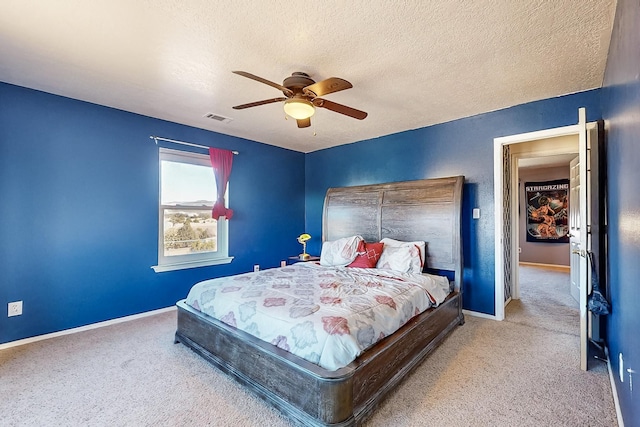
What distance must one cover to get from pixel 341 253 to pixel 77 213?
120 inches

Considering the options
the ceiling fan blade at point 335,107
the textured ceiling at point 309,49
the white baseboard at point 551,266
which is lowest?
the white baseboard at point 551,266

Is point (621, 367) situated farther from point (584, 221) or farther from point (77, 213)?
point (77, 213)

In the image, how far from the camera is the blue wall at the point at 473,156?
3.18 metres

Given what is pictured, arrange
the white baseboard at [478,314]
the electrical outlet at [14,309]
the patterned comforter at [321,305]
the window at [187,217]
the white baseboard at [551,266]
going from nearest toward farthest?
the patterned comforter at [321,305] → the electrical outlet at [14,309] → the white baseboard at [478,314] → the window at [187,217] → the white baseboard at [551,266]

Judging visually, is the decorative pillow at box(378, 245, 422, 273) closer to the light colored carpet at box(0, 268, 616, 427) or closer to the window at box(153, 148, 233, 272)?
the light colored carpet at box(0, 268, 616, 427)

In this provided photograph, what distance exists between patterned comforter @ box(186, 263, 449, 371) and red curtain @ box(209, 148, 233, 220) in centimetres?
154

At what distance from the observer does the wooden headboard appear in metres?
3.57

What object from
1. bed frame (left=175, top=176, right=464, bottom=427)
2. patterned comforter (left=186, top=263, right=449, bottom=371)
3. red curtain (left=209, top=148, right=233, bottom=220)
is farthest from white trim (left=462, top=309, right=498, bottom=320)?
red curtain (left=209, top=148, right=233, bottom=220)

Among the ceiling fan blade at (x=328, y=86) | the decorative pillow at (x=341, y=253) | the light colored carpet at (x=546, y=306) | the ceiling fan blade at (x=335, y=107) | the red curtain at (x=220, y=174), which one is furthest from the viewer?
the red curtain at (x=220, y=174)

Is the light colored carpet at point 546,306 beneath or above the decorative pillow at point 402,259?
beneath

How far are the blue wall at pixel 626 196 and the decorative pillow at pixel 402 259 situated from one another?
64.8 inches

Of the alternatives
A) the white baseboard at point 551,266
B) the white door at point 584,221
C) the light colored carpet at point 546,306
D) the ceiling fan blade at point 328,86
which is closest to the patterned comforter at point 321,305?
the white door at point 584,221

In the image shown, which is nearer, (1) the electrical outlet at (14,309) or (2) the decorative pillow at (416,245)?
(1) the electrical outlet at (14,309)

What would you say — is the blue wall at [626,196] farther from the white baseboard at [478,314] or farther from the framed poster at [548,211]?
the framed poster at [548,211]
